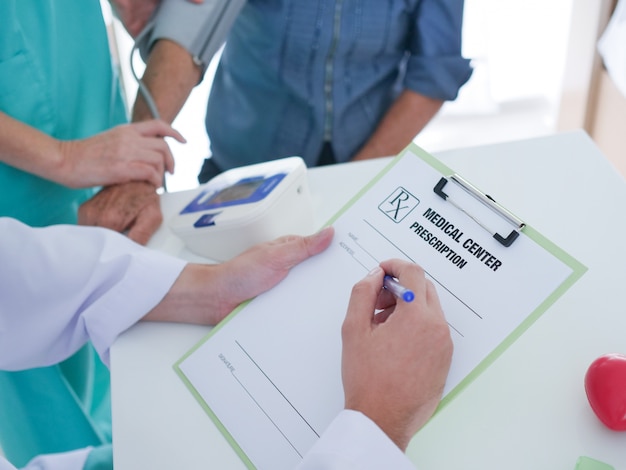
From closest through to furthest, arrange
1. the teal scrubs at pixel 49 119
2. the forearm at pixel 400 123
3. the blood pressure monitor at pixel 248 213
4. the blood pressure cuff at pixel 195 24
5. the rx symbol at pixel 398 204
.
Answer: the rx symbol at pixel 398 204
the blood pressure monitor at pixel 248 213
the teal scrubs at pixel 49 119
the blood pressure cuff at pixel 195 24
the forearm at pixel 400 123

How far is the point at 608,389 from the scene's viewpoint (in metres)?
0.58

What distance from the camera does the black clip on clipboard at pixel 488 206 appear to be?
0.58 m

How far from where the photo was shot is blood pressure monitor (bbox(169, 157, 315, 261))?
2.55 feet

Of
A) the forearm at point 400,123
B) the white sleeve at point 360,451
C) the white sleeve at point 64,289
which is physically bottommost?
the white sleeve at point 64,289

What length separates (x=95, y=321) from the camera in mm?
729

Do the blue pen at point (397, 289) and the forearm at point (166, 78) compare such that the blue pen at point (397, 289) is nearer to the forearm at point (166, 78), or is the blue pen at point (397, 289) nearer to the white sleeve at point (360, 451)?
the white sleeve at point (360, 451)

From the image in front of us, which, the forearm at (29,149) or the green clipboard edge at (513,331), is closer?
the green clipboard edge at (513,331)

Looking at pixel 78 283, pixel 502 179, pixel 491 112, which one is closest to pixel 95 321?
pixel 78 283

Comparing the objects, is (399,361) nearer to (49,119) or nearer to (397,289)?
(397,289)

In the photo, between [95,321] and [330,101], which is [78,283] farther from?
[330,101]

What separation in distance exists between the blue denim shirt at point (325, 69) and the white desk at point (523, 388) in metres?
0.41

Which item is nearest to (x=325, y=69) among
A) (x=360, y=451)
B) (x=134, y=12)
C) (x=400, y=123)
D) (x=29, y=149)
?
(x=400, y=123)

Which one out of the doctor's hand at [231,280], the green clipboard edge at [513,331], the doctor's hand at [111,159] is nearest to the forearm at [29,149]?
the doctor's hand at [111,159]

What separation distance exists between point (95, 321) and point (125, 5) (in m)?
0.68
